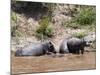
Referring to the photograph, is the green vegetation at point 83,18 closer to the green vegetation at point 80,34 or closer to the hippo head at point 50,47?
the green vegetation at point 80,34

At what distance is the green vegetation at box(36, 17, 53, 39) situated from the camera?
2.34 meters

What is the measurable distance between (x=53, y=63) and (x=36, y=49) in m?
0.26

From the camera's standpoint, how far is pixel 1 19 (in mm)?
2191

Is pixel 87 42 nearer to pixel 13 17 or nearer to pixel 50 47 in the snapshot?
pixel 50 47

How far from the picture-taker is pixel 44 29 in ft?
7.73

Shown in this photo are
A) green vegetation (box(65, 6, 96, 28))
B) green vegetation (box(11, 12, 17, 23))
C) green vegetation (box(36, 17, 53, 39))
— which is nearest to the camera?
green vegetation (box(11, 12, 17, 23))

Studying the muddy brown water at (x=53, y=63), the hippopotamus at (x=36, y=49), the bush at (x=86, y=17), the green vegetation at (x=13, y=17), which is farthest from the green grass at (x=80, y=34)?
the green vegetation at (x=13, y=17)

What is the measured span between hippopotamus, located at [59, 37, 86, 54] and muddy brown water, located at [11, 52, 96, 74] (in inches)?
2.3

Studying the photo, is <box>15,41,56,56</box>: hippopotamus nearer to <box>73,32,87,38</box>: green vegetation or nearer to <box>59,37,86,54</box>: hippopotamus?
<box>59,37,86,54</box>: hippopotamus

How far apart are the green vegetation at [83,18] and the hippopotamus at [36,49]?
348mm

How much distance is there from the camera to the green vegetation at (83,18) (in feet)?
8.19

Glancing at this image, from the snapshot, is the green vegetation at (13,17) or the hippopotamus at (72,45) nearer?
the green vegetation at (13,17)

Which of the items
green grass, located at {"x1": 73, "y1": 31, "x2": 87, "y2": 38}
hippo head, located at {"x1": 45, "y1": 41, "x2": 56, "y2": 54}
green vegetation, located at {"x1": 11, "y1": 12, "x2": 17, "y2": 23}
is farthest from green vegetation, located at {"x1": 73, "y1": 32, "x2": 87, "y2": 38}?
green vegetation, located at {"x1": 11, "y1": 12, "x2": 17, "y2": 23}

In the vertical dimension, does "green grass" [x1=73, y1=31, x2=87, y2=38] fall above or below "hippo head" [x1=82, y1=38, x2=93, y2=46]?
above
